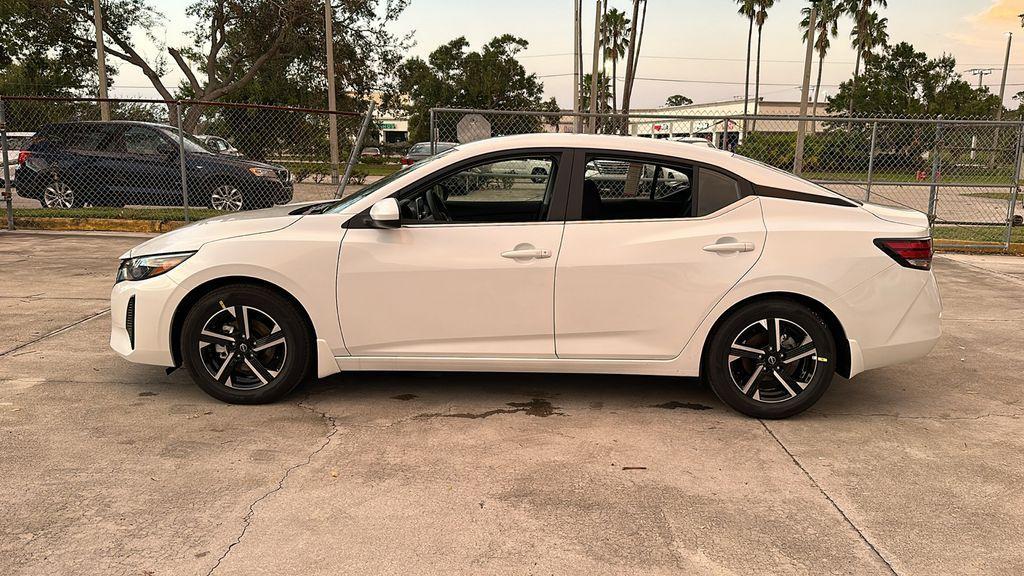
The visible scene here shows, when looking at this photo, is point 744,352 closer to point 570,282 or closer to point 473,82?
point 570,282

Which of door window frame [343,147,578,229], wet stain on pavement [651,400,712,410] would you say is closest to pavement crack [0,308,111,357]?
door window frame [343,147,578,229]

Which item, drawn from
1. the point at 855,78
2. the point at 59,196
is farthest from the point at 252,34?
the point at 855,78

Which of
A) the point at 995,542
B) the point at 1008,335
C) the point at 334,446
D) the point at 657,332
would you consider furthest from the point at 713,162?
the point at 1008,335

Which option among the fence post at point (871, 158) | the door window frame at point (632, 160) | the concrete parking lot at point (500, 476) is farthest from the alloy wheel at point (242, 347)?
the fence post at point (871, 158)

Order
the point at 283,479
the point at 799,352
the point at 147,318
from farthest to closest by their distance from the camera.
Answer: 1. the point at 147,318
2. the point at 799,352
3. the point at 283,479

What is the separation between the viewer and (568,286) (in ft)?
13.8

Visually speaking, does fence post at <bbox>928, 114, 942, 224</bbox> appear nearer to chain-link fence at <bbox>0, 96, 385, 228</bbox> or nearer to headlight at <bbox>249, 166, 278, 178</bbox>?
chain-link fence at <bbox>0, 96, 385, 228</bbox>

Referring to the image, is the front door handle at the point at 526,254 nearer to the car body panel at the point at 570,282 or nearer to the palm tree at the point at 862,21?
the car body panel at the point at 570,282

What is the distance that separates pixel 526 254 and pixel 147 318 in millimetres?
2173

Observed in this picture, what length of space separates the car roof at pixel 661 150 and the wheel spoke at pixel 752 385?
3.42 feet

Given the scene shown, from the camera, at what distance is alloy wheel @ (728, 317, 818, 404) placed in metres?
4.20

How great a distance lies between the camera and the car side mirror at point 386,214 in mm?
4113

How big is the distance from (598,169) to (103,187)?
11.4 metres

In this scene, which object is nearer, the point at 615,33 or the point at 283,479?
the point at 283,479
